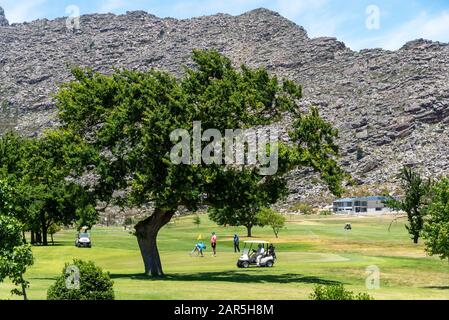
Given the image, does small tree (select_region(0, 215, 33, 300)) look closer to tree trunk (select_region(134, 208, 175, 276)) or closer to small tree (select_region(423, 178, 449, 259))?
tree trunk (select_region(134, 208, 175, 276))

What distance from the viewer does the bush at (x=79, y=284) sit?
64.6ft

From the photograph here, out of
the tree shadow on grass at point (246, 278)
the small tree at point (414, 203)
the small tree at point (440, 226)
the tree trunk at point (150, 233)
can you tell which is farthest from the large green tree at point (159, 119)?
the small tree at point (414, 203)

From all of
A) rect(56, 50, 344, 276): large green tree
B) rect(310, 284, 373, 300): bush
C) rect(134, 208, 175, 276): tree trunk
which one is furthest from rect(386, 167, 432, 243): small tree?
rect(310, 284, 373, 300): bush

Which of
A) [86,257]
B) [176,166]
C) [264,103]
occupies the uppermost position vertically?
[264,103]

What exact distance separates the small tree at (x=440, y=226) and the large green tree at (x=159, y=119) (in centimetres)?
1003

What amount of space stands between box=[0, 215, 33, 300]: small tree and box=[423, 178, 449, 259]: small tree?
22.5m

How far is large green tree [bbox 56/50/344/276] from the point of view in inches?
1428

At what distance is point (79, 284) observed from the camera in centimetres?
1992

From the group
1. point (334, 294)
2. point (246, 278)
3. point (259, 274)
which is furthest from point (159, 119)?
point (334, 294)
